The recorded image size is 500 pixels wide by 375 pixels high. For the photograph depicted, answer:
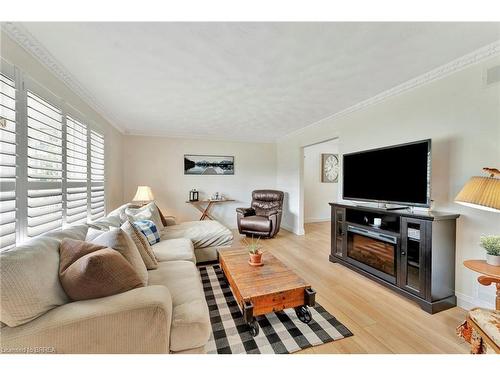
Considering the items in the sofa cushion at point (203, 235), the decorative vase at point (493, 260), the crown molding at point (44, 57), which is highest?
the crown molding at point (44, 57)

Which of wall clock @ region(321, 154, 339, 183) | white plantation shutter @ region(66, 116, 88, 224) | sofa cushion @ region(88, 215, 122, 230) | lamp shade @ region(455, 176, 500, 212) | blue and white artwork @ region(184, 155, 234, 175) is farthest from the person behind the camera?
wall clock @ region(321, 154, 339, 183)

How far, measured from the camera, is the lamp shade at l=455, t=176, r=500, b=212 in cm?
143

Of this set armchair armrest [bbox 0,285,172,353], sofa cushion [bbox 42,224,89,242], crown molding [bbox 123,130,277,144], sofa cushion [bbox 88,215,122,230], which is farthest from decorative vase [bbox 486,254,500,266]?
crown molding [bbox 123,130,277,144]

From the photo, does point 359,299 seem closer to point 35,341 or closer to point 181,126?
point 35,341

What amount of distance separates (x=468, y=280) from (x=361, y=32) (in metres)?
2.41

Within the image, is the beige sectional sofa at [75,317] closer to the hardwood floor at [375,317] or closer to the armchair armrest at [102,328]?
the armchair armrest at [102,328]

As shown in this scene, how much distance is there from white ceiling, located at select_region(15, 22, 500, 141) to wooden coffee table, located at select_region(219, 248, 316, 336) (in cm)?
199

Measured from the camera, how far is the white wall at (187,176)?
4.66 m

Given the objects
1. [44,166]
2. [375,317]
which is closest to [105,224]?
[44,166]

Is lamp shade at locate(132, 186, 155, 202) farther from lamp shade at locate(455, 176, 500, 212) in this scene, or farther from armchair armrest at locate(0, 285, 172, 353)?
lamp shade at locate(455, 176, 500, 212)

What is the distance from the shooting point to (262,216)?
4535 millimetres

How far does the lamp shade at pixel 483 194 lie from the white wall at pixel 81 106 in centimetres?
357

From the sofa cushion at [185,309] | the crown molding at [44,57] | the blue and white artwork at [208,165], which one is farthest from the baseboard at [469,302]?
the blue and white artwork at [208,165]

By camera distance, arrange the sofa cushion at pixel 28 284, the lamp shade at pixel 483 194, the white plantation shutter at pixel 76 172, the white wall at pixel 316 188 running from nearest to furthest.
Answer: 1. the sofa cushion at pixel 28 284
2. the lamp shade at pixel 483 194
3. the white plantation shutter at pixel 76 172
4. the white wall at pixel 316 188
